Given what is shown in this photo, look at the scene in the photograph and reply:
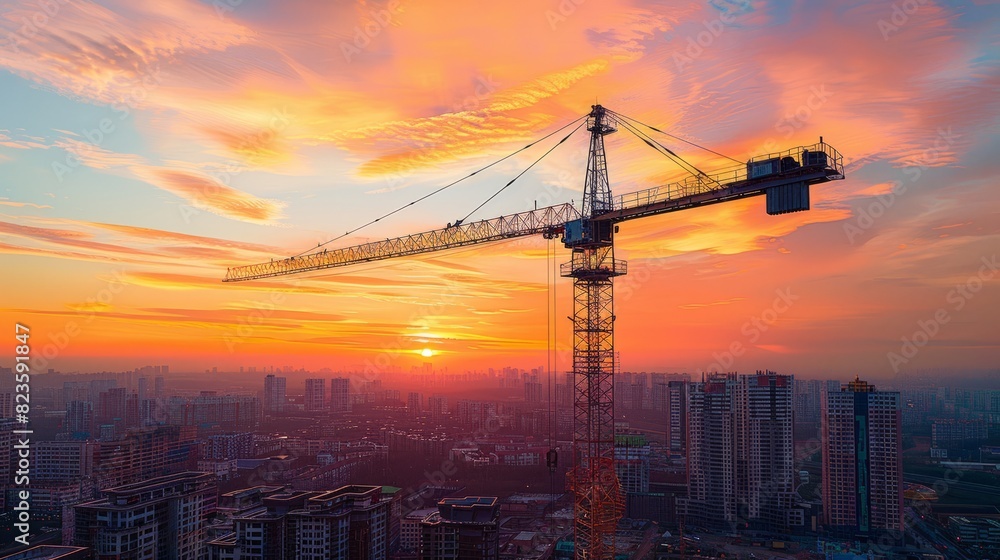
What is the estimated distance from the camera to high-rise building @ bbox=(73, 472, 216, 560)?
447 inches

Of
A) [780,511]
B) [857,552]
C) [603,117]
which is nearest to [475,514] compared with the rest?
[603,117]

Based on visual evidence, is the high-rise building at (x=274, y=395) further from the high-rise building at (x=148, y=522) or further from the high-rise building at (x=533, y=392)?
the high-rise building at (x=148, y=522)

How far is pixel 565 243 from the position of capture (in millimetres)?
11266

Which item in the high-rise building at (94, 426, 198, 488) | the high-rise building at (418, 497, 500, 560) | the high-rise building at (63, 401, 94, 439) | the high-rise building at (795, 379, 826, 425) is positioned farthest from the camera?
the high-rise building at (795, 379, 826, 425)

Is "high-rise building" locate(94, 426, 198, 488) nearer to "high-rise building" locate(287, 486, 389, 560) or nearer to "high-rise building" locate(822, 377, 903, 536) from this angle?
"high-rise building" locate(287, 486, 389, 560)

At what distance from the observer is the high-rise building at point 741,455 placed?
A: 70.7 ft

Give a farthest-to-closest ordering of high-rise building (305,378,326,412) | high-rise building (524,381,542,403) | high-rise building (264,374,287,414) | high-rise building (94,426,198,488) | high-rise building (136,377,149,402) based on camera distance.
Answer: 1. high-rise building (524,381,542,403)
2. high-rise building (305,378,326,412)
3. high-rise building (264,374,287,414)
4. high-rise building (136,377,149,402)
5. high-rise building (94,426,198,488)

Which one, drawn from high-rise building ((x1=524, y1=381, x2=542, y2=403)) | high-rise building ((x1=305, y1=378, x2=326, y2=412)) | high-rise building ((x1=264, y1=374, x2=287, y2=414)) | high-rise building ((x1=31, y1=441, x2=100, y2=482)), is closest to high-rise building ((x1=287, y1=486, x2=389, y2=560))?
high-rise building ((x1=31, y1=441, x2=100, y2=482))

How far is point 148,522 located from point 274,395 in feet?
129

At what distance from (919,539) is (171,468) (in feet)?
90.4

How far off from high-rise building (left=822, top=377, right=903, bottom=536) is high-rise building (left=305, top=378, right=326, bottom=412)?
3849cm

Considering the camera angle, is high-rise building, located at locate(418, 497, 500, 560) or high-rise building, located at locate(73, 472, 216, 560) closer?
high-rise building, located at locate(73, 472, 216, 560)

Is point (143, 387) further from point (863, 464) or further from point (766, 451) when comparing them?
point (863, 464)

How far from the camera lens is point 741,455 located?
72.6 ft
